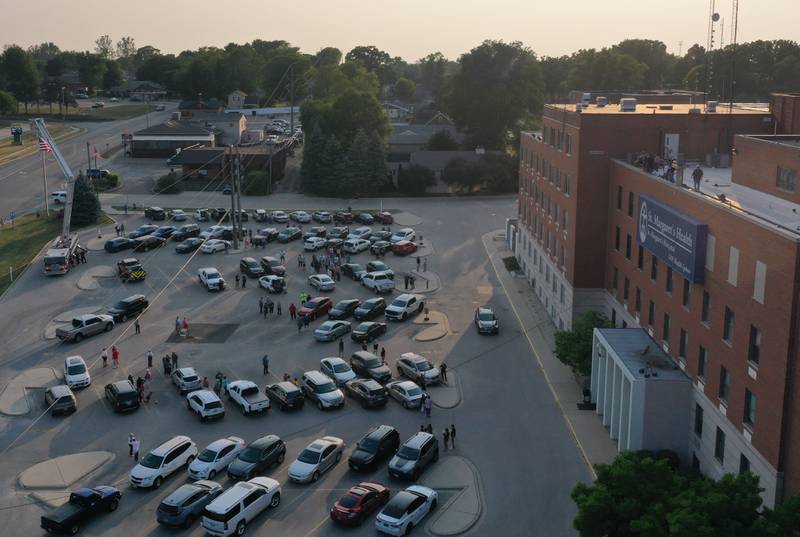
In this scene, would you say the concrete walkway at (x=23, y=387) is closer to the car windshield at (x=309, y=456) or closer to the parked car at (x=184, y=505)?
the parked car at (x=184, y=505)

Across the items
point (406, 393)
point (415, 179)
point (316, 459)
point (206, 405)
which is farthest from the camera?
point (415, 179)

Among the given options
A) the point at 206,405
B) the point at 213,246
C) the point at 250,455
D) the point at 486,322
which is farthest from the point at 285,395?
the point at 213,246

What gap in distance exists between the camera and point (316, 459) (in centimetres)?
3155

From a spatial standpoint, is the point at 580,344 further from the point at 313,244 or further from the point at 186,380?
A: the point at 313,244

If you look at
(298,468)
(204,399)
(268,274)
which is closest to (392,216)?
(268,274)

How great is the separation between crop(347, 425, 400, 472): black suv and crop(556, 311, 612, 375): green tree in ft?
32.8

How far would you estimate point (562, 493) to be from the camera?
→ 99.8 ft

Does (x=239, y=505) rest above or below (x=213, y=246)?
below

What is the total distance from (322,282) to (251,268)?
20.7 feet

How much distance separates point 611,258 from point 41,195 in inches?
2721

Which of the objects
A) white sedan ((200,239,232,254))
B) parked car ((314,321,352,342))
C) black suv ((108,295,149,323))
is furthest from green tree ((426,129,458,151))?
parked car ((314,321,352,342))

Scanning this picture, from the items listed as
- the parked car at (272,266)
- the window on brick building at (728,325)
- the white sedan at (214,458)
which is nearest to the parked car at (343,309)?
the parked car at (272,266)

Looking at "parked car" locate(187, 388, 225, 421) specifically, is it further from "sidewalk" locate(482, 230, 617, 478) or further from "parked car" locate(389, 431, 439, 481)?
"sidewalk" locate(482, 230, 617, 478)

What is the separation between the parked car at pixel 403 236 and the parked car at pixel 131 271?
66.8 feet
